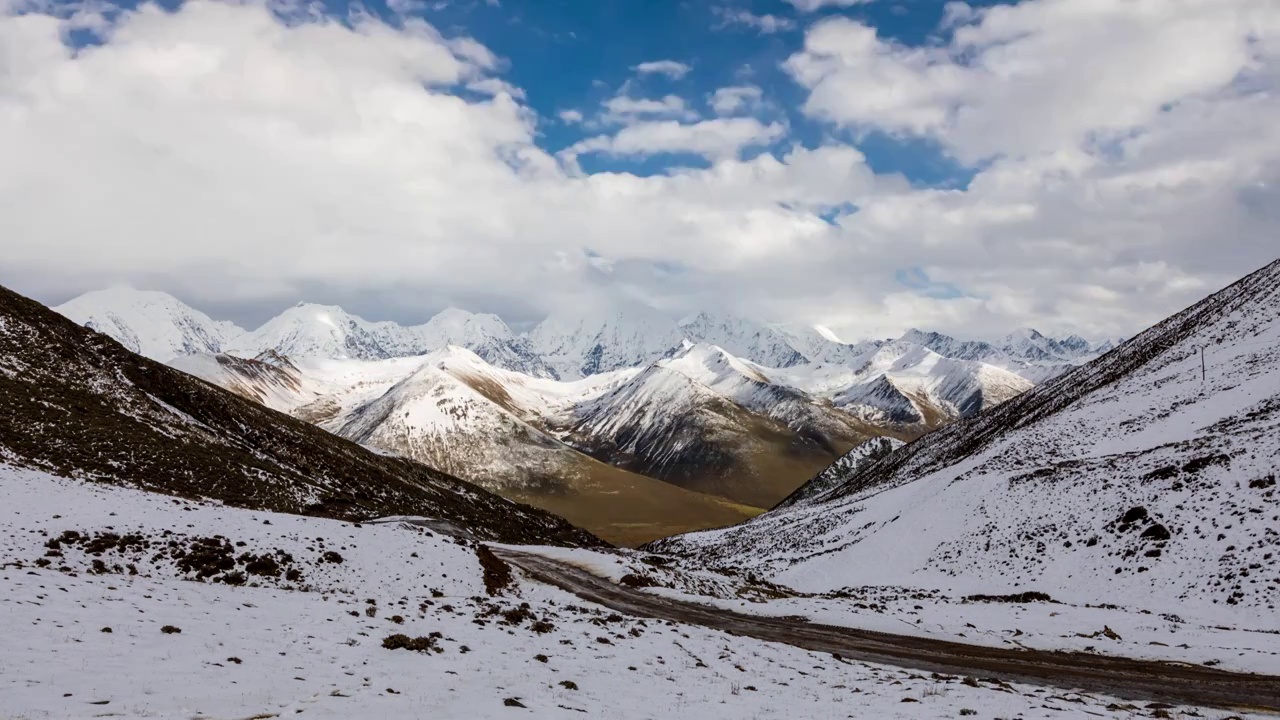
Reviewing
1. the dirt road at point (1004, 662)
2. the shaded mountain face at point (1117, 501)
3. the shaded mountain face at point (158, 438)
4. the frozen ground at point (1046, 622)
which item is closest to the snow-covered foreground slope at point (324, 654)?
the dirt road at point (1004, 662)

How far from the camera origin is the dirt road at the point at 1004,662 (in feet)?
70.8

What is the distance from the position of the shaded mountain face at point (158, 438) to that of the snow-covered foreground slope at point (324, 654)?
778 inches

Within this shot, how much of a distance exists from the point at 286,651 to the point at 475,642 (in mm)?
6043

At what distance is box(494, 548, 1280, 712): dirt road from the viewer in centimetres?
2158

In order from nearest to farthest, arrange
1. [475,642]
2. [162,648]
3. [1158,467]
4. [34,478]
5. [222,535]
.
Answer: [162,648]
[475,642]
[222,535]
[34,478]
[1158,467]

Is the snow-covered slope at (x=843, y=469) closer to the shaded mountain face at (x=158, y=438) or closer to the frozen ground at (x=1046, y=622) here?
the shaded mountain face at (x=158, y=438)

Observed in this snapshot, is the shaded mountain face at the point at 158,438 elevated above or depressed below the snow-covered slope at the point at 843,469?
below

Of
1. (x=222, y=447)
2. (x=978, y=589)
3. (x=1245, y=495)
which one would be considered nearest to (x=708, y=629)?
(x=978, y=589)

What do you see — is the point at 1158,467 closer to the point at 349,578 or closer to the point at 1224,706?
the point at 1224,706

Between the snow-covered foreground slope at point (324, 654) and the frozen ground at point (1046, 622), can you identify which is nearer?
the snow-covered foreground slope at point (324, 654)

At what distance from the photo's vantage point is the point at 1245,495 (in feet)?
143

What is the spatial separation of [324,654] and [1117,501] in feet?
Answer: 177

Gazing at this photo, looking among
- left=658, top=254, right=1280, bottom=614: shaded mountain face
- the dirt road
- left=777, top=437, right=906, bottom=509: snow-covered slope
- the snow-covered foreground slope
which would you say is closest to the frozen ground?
the dirt road

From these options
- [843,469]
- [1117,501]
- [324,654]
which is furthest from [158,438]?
[843,469]
